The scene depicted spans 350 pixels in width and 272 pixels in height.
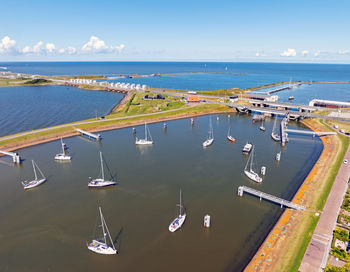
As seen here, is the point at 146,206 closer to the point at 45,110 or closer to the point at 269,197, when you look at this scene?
the point at 269,197

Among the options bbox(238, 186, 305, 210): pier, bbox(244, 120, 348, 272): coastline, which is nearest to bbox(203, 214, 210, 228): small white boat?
bbox(244, 120, 348, 272): coastline

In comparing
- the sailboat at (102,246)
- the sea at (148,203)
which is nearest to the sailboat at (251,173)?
A: the sea at (148,203)

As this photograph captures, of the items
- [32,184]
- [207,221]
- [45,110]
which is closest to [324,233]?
[207,221]

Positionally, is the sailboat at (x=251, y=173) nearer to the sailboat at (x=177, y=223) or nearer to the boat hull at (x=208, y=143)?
the boat hull at (x=208, y=143)

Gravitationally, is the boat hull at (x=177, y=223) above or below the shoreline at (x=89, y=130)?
below

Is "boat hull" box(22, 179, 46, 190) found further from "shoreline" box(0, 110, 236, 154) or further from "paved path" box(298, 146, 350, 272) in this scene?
"paved path" box(298, 146, 350, 272)
